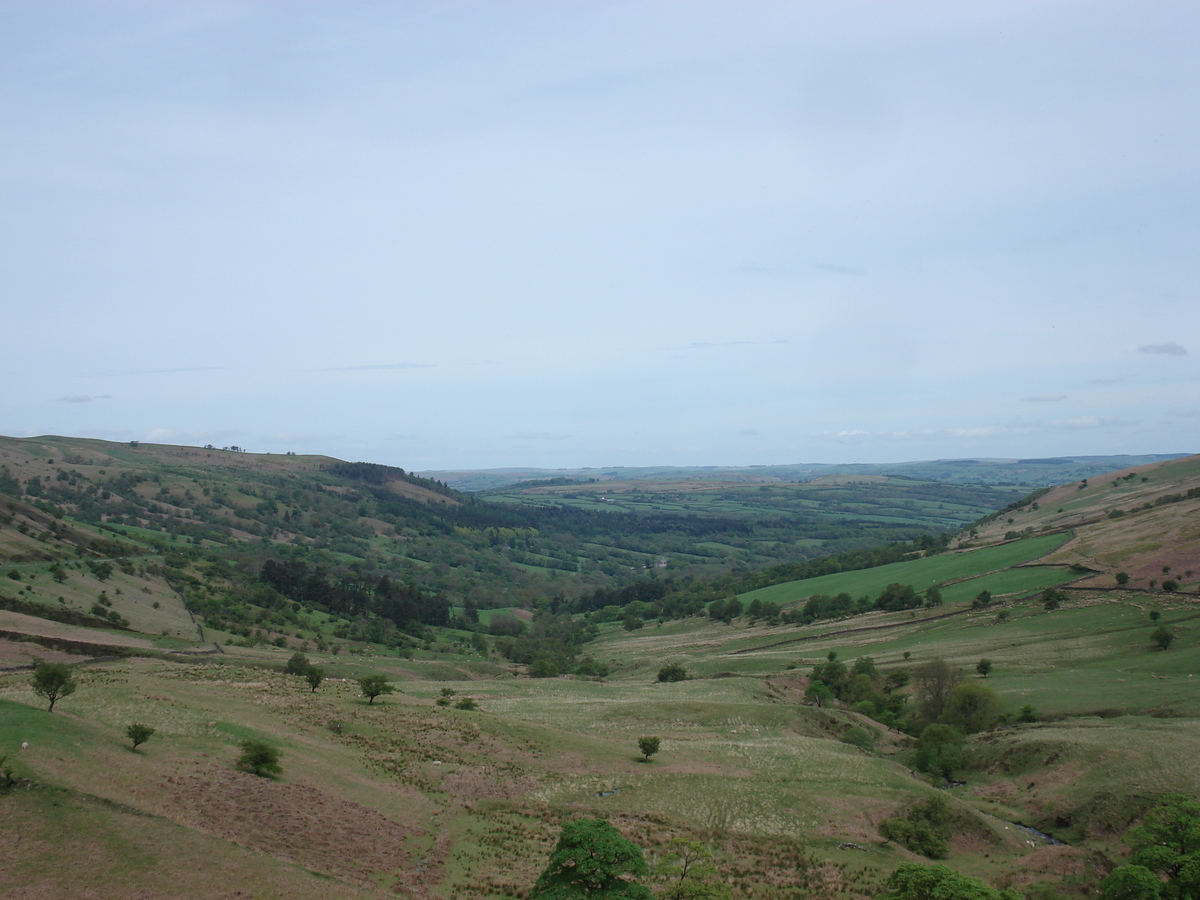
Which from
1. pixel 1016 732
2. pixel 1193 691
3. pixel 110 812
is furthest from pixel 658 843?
pixel 1193 691

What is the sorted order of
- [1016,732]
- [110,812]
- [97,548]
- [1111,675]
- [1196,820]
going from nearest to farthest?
[110,812] → [1196,820] → [1016,732] → [1111,675] → [97,548]

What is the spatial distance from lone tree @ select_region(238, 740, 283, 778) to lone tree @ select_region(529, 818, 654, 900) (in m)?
17.4

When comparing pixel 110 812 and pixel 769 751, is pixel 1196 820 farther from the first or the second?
pixel 110 812

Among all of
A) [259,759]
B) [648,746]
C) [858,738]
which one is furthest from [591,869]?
[858,738]

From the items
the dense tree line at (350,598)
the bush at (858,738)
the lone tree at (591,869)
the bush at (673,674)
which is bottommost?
the dense tree line at (350,598)

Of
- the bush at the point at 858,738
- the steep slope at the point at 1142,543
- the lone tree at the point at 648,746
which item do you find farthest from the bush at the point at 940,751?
the steep slope at the point at 1142,543

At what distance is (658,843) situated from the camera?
39375mm

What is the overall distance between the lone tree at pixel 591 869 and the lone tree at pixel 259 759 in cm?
1735

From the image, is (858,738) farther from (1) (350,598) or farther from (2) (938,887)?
(1) (350,598)

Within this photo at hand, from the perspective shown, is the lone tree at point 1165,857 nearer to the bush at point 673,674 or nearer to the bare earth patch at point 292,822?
the bare earth patch at point 292,822

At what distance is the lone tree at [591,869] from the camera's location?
27969 mm

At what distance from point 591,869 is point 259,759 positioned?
64.7 feet

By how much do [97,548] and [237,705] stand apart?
413 feet

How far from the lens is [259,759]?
37500 mm
